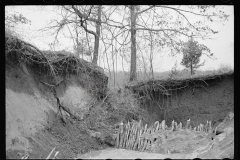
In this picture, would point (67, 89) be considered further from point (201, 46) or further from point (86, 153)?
point (201, 46)

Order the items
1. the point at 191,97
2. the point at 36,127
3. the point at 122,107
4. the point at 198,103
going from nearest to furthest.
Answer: the point at 36,127, the point at 122,107, the point at 198,103, the point at 191,97

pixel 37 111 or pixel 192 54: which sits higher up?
pixel 192 54

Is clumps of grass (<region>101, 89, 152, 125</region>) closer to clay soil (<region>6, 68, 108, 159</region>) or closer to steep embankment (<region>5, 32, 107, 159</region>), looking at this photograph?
steep embankment (<region>5, 32, 107, 159</region>)

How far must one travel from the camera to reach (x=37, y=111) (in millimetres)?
5223

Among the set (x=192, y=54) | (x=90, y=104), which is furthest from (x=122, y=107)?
(x=192, y=54)

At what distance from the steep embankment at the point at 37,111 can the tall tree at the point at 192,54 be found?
432 centimetres

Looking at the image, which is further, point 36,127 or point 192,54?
point 192,54

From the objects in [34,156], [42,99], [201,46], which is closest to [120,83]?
[201,46]

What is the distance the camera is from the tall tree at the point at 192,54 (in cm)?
909

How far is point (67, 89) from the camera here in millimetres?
7551

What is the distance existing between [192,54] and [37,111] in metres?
6.89

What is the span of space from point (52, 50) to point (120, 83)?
366 cm

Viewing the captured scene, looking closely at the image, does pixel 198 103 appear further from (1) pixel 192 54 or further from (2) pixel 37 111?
(2) pixel 37 111

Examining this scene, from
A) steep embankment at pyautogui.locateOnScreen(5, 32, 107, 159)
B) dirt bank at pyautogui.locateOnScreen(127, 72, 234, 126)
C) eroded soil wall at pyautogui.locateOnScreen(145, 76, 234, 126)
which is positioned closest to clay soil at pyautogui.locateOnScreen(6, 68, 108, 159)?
steep embankment at pyautogui.locateOnScreen(5, 32, 107, 159)
